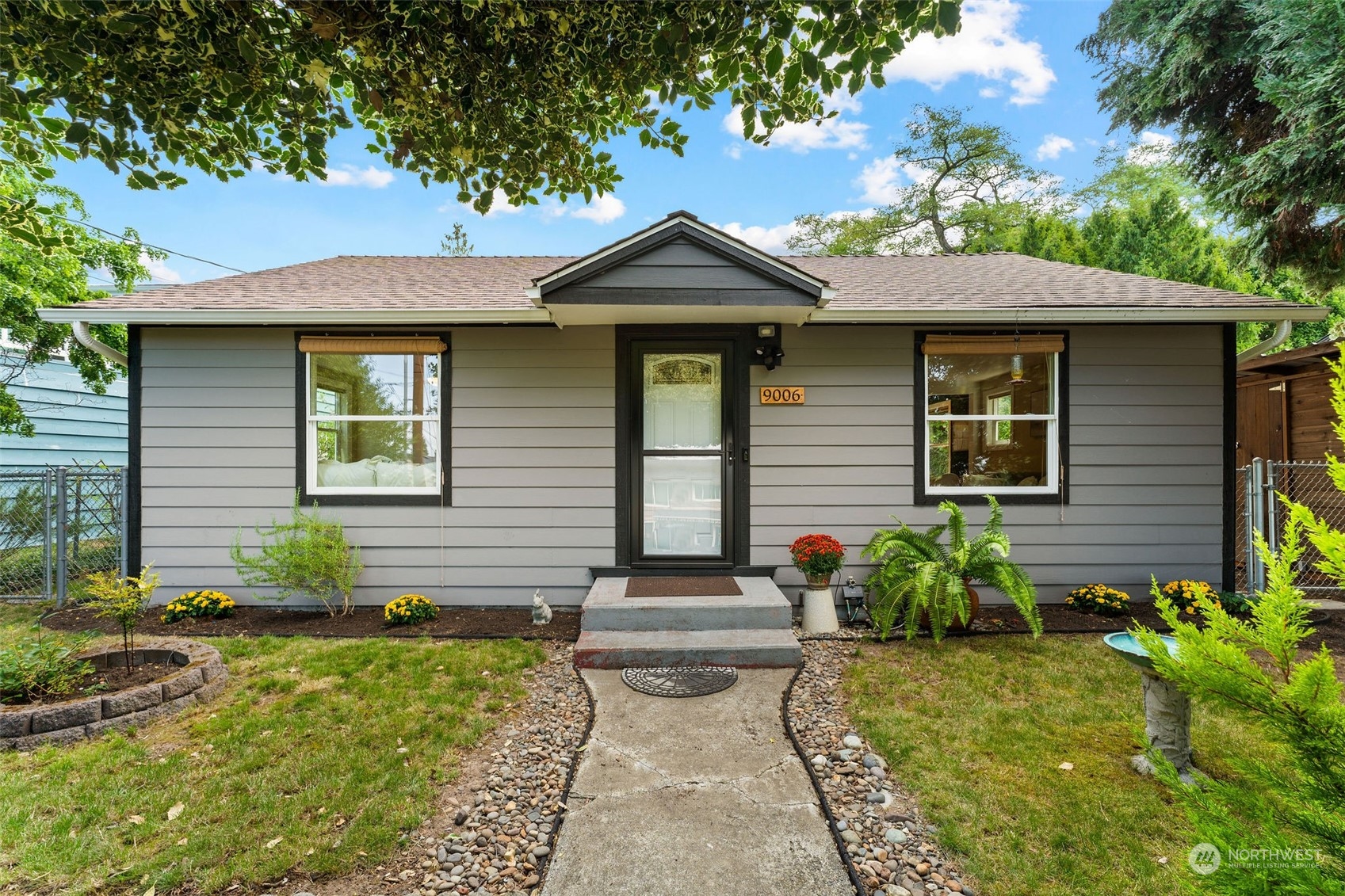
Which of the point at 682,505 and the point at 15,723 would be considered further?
the point at 682,505

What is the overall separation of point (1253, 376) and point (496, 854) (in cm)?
967

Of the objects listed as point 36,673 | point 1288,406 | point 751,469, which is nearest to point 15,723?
point 36,673

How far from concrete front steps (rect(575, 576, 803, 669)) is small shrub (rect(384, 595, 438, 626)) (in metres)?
1.36

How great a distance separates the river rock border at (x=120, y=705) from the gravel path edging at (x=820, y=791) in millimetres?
3118

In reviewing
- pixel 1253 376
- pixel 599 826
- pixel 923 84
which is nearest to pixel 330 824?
pixel 599 826

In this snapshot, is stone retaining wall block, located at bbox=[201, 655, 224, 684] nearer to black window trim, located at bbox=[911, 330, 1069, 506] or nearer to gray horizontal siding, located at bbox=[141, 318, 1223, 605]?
gray horizontal siding, located at bbox=[141, 318, 1223, 605]

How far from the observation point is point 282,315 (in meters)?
4.57

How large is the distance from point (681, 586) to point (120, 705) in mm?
3262

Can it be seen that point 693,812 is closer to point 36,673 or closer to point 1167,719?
point 1167,719

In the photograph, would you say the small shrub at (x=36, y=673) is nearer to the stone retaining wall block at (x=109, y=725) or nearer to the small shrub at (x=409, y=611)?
the stone retaining wall block at (x=109, y=725)

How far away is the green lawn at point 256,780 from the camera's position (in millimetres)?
1954

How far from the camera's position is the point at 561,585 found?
4.95 meters

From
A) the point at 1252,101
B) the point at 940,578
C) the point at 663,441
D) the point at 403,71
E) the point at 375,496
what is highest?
the point at 1252,101

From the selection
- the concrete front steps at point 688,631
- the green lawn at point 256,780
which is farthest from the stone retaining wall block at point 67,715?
the concrete front steps at point 688,631
